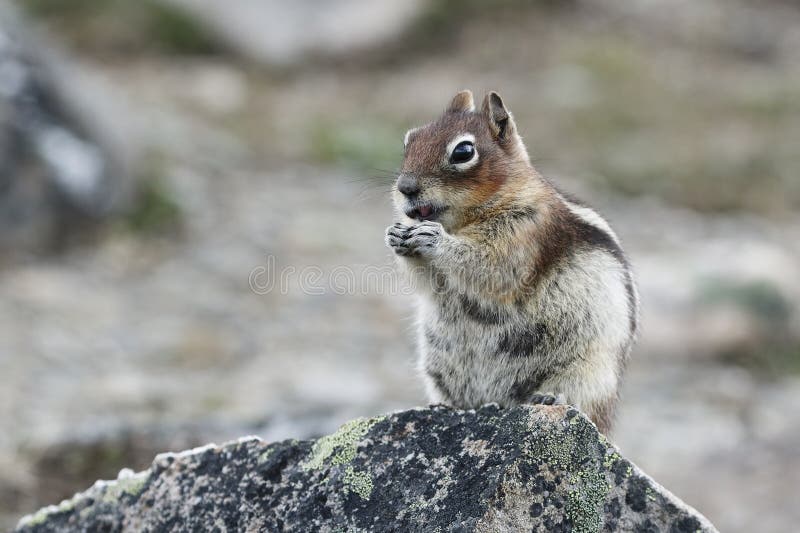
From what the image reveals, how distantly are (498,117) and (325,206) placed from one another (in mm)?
7446

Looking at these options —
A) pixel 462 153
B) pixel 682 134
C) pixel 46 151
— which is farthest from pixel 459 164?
pixel 682 134

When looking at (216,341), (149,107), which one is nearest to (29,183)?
(216,341)

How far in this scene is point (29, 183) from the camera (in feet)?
31.5

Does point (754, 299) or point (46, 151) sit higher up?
point (46, 151)

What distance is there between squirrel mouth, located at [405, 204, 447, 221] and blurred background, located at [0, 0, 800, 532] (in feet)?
3.37

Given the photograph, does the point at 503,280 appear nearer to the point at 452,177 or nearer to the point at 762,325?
the point at 452,177

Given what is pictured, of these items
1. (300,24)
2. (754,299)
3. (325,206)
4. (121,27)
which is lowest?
(754,299)

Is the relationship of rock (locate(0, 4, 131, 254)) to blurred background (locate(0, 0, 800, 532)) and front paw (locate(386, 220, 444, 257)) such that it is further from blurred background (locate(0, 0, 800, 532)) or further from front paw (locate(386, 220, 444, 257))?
front paw (locate(386, 220, 444, 257))

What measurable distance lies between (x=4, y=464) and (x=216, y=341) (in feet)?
10.5

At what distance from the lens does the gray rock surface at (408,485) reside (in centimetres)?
342

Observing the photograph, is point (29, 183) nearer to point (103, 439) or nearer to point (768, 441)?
point (103, 439)

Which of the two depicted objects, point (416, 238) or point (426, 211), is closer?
point (416, 238)

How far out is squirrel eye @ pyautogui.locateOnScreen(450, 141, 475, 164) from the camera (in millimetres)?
4285

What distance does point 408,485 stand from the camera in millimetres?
3611
